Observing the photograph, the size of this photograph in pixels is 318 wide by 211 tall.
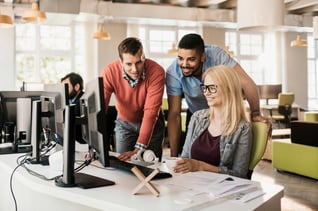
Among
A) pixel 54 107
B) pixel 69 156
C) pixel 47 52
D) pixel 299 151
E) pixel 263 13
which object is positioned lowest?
pixel 299 151

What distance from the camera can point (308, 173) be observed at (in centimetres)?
512

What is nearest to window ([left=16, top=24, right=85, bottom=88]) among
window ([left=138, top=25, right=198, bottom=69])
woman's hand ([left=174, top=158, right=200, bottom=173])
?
window ([left=138, top=25, right=198, bottom=69])

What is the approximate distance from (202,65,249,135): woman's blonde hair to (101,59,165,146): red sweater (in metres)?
0.56

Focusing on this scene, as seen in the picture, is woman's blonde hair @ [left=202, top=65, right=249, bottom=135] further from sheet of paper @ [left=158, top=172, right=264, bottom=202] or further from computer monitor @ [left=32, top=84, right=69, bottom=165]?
computer monitor @ [left=32, top=84, right=69, bottom=165]

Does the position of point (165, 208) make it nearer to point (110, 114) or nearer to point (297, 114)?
point (110, 114)

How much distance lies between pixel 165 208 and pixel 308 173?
14.0 feet

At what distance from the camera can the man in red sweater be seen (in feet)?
8.07

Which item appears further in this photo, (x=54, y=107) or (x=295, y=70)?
(x=295, y=70)

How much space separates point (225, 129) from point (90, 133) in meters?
0.84

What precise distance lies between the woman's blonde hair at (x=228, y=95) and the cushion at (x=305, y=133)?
3.17 metres

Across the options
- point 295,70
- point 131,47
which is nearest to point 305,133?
point 131,47

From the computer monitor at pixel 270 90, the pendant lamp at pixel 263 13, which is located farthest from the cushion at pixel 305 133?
the computer monitor at pixel 270 90

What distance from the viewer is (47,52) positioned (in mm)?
9891

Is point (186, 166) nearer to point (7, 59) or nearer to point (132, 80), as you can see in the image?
point (132, 80)
